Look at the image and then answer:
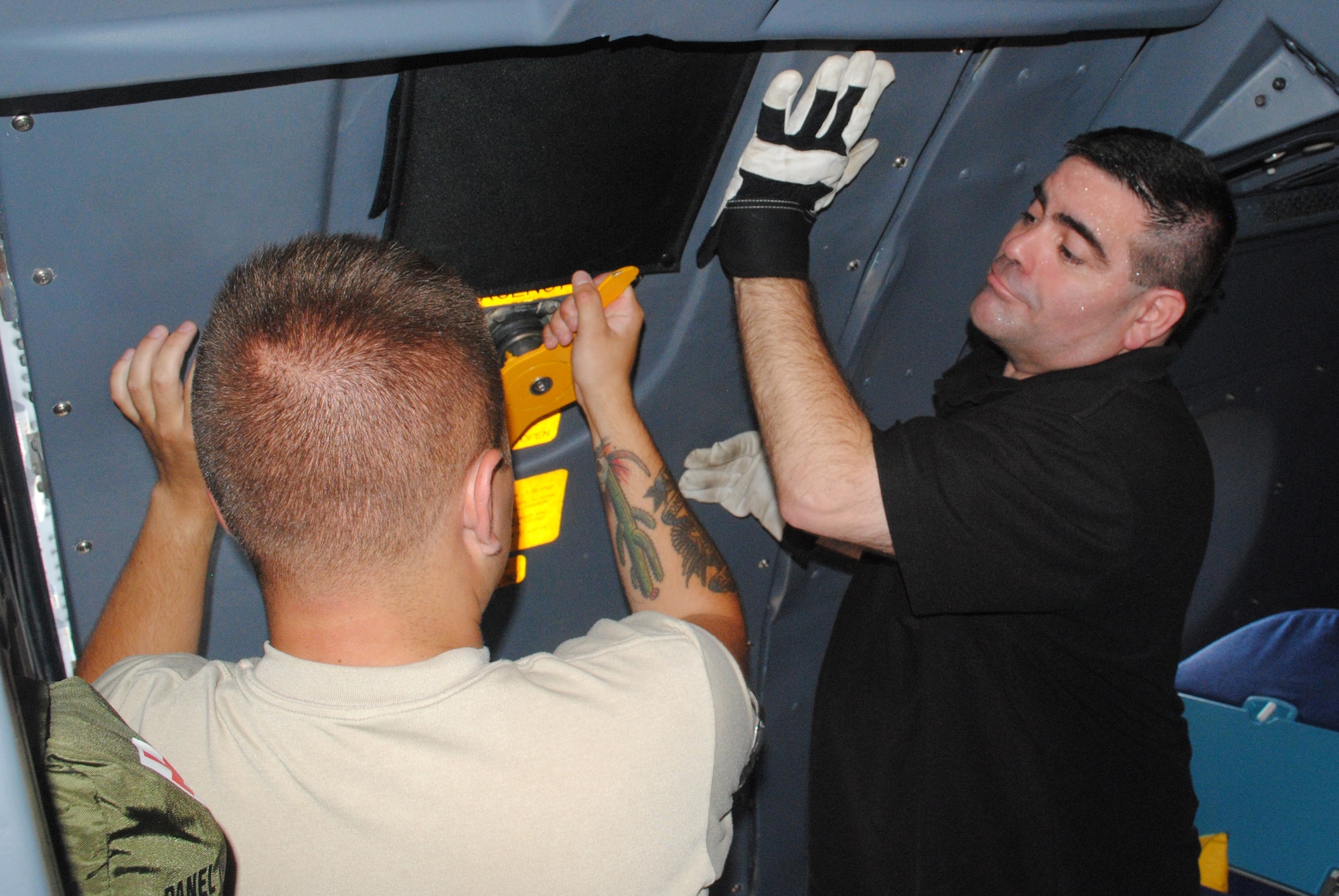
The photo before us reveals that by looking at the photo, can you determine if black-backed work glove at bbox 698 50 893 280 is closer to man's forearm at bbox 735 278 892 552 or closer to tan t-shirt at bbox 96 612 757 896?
man's forearm at bbox 735 278 892 552

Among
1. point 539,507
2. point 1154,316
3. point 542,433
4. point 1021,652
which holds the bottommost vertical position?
point 1021,652

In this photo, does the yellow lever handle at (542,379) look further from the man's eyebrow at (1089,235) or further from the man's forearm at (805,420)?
the man's eyebrow at (1089,235)

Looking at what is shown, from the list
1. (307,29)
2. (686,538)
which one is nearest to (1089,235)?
(686,538)

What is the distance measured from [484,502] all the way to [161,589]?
1.73ft

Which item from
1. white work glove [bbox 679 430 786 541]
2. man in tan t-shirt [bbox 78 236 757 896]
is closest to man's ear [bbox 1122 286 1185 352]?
white work glove [bbox 679 430 786 541]

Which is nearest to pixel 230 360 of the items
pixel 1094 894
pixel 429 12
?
pixel 429 12

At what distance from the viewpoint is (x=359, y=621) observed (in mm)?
Result: 1012

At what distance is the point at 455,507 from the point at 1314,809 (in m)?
2.57

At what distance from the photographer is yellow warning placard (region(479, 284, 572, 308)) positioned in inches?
56.6

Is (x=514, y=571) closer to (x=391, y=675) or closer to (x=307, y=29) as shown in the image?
(x=391, y=675)

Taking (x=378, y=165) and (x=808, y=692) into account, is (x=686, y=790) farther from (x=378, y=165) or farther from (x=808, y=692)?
(x=808, y=692)

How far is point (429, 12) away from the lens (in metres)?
0.95

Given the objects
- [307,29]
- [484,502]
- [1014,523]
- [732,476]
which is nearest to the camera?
[307,29]

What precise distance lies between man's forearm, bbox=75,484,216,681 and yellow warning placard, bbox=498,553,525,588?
0.53 meters
